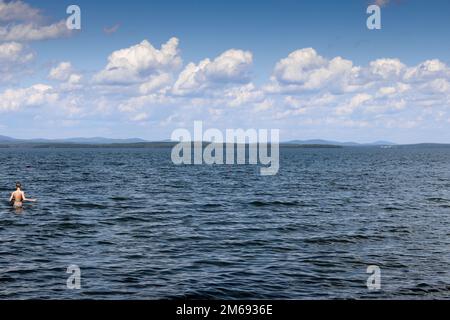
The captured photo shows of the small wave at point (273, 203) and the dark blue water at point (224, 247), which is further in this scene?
the small wave at point (273, 203)

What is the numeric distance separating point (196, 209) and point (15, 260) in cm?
2348

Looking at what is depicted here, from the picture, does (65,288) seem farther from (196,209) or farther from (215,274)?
(196,209)

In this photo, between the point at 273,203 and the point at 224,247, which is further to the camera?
the point at 273,203

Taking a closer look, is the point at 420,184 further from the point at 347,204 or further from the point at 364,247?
the point at 364,247

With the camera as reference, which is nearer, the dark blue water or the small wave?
the dark blue water

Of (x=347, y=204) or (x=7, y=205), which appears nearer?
(x=7, y=205)

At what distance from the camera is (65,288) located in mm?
20688

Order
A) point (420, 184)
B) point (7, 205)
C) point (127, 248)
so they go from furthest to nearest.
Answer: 1. point (420, 184)
2. point (7, 205)
3. point (127, 248)

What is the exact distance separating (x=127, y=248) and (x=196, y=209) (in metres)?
18.8
